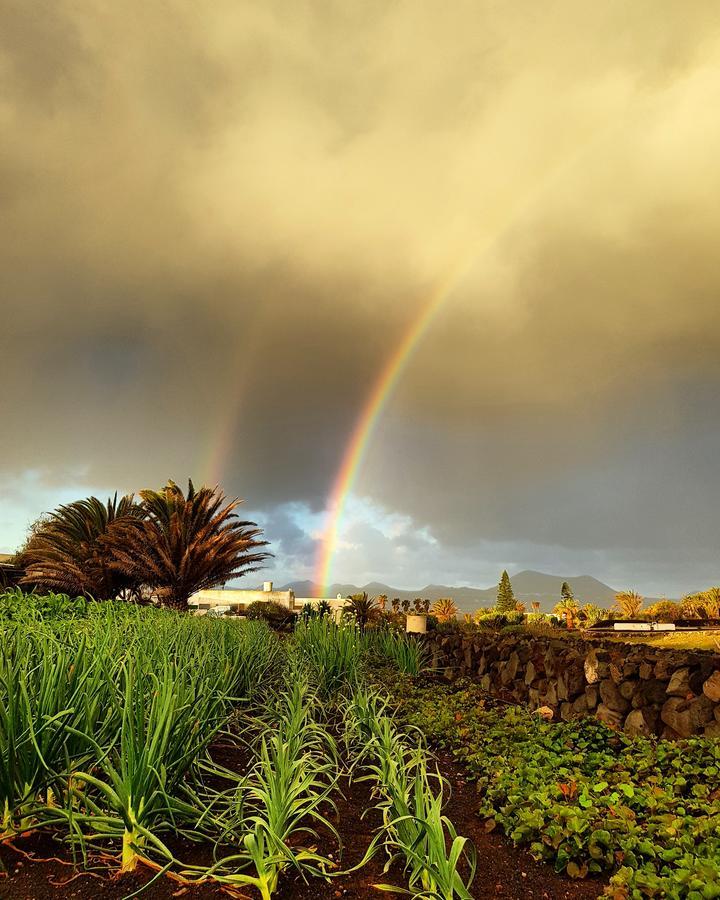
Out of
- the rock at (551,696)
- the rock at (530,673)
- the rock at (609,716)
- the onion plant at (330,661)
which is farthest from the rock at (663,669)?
the onion plant at (330,661)

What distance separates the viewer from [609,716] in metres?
5.96

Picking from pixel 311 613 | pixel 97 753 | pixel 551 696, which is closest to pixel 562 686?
pixel 551 696

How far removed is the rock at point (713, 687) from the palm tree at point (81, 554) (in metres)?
15.2

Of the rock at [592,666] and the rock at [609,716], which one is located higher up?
the rock at [592,666]

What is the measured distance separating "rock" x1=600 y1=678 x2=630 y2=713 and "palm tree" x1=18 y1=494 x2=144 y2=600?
1411cm

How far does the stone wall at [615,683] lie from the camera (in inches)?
208

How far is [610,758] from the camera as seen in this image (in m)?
4.91

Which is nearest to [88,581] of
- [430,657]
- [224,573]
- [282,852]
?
[224,573]

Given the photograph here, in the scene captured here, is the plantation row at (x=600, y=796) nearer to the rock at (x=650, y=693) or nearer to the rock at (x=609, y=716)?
the rock at (x=609, y=716)

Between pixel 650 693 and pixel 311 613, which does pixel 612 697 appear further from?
pixel 311 613

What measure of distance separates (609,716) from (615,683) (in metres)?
0.31

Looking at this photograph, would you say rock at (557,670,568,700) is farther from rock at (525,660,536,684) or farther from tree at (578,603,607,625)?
tree at (578,603,607,625)

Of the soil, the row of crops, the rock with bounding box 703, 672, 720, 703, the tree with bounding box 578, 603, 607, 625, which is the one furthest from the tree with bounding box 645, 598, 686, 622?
the row of crops

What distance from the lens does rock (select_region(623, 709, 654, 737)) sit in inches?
218
